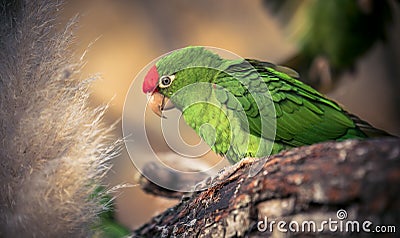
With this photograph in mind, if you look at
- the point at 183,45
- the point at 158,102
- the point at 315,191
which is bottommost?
the point at 315,191

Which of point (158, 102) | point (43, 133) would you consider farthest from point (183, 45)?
point (43, 133)

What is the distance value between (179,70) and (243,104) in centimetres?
15

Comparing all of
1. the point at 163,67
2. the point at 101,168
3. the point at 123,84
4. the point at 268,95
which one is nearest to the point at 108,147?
the point at 101,168

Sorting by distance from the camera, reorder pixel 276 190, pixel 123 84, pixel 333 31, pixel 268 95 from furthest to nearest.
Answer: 1. pixel 123 84
2. pixel 333 31
3. pixel 268 95
4. pixel 276 190

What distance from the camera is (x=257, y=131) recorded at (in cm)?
91

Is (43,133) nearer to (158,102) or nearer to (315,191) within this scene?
(158,102)

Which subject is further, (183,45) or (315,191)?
(183,45)

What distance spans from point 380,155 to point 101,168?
0.48 m

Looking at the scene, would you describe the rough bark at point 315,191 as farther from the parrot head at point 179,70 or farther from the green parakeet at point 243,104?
the parrot head at point 179,70

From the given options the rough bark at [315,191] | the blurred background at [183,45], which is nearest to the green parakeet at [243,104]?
the rough bark at [315,191]

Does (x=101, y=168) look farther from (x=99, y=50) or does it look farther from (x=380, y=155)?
(x=99, y=50)

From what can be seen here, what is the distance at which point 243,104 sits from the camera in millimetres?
930

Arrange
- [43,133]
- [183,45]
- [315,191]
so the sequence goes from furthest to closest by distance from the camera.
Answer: [183,45], [43,133], [315,191]

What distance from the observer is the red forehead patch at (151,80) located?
97cm
